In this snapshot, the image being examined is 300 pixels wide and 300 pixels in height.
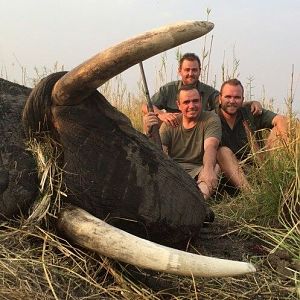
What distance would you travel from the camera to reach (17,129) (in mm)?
2836

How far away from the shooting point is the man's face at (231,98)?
6168 mm

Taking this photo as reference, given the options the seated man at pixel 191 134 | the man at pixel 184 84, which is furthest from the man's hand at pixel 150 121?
the man at pixel 184 84

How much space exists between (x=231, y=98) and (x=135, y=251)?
3986 mm

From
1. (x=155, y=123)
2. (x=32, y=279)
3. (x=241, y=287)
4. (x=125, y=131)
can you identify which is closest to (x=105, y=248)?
(x=32, y=279)

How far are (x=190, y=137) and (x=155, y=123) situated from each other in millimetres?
364

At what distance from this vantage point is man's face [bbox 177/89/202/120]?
5883mm

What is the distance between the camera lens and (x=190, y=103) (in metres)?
5.88

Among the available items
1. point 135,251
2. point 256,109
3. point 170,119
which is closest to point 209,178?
point 170,119

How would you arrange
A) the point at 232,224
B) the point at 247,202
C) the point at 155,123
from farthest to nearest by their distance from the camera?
the point at 155,123 → the point at 247,202 → the point at 232,224

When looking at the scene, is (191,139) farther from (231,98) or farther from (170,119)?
(231,98)

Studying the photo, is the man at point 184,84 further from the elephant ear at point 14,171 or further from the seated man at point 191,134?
the elephant ear at point 14,171

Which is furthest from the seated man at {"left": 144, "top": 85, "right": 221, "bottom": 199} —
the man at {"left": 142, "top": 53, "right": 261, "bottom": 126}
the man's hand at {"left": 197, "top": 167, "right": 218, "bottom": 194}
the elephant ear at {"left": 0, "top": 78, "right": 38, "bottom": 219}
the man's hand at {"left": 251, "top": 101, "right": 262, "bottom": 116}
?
the elephant ear at {"left": 0, "top": 78, "right": 38, "bottom": 219}

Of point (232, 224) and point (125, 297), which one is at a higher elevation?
point (125, 297)

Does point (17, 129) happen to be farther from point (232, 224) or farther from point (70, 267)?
point (232, 224)
